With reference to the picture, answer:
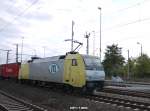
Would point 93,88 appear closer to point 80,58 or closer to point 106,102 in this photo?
point 80,58

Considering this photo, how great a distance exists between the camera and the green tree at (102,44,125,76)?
90.1 meters

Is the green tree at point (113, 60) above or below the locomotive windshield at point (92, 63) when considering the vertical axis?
above

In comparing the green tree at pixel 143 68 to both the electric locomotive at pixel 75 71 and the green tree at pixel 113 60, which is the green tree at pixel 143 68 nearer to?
the green tree at pixel 113 60

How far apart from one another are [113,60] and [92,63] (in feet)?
234

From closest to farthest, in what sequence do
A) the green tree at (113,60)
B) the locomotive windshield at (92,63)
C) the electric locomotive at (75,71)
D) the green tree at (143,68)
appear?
1. the electric locomotive at (75,71)
2. the locomotive windshield at (92,63)
3. the green tree at (143,68)
4. the green tree at (113,60)

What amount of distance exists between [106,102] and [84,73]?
14.8 feet

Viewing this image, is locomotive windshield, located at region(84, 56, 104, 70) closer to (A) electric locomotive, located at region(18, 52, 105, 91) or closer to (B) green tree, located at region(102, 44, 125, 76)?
(A) electric locomotive, located at region(18, 52, 105, 91)

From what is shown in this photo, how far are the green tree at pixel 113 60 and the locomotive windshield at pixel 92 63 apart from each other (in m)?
62.9

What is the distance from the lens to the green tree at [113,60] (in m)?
90.1

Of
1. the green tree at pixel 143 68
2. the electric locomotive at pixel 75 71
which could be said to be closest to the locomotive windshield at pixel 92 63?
the electric locomotive at pixel 75 71

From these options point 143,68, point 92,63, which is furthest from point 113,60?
point 92,63

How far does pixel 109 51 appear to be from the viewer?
97.4 metres

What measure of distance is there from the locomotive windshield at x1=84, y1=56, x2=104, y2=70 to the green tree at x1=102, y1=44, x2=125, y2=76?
62898 millimetres

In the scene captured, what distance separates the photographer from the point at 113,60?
311 ft
